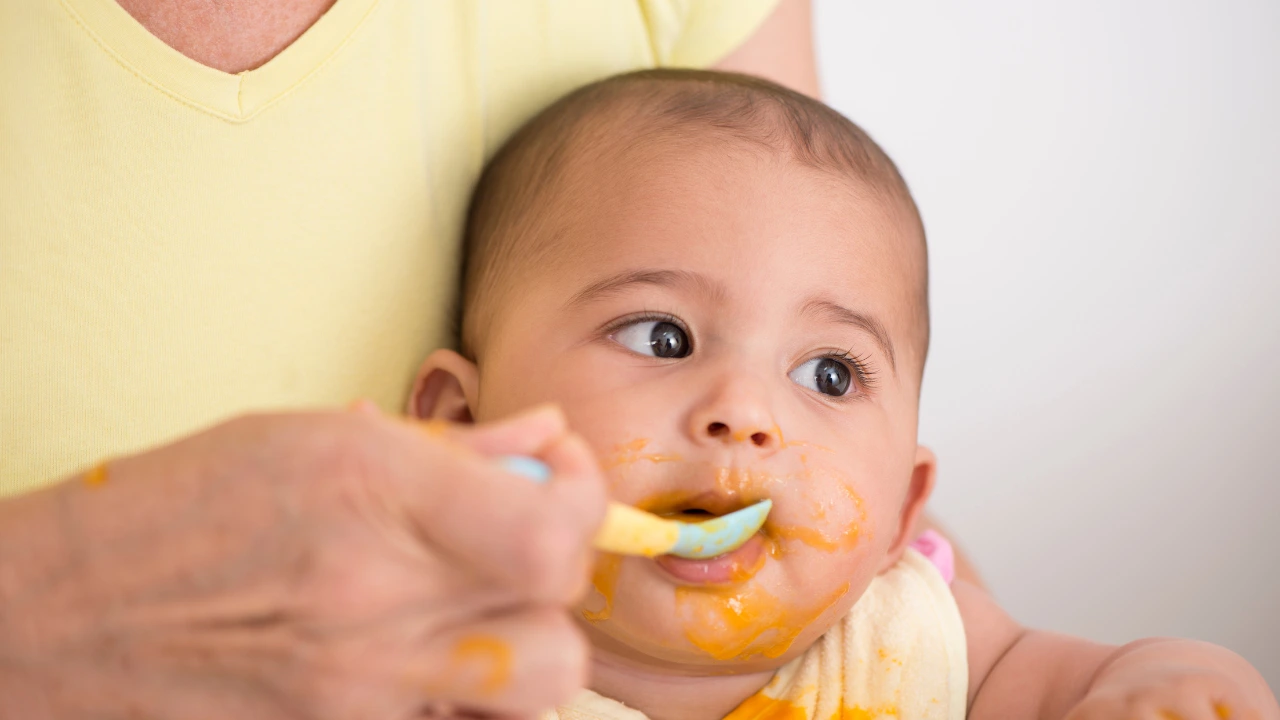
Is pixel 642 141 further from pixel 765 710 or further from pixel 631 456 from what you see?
pixel 765 710

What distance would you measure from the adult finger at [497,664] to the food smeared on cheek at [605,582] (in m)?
0.38

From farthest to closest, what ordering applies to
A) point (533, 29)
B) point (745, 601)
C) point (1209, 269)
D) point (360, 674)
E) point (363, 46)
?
point (1209, 269) → point (533, 29) → point (363, 46) → point (745, 601) → point (360, 674)

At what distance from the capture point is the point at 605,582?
92 centimetres

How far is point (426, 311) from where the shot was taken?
123cm

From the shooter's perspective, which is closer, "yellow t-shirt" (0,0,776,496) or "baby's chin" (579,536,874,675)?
"baby's chin" (579,536,874,675)

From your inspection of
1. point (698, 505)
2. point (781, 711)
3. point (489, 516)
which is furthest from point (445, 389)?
point (489, 516)

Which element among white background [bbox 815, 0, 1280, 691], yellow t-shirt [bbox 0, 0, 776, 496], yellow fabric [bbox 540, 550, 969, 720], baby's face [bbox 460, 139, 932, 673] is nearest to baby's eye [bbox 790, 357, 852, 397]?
baby's face [bbox 460, 139, 932, 673]

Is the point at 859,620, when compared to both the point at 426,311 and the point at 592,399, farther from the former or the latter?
the point at 426,311

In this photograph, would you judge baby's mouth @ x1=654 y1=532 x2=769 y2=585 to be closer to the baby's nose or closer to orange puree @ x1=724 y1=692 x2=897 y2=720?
the baby's nose

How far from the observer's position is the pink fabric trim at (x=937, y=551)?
1256mm

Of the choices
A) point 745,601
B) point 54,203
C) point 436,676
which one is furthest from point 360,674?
point 54,203

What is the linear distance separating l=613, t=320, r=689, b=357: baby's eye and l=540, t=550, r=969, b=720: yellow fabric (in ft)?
1.20

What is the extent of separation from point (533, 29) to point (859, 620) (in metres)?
0.77

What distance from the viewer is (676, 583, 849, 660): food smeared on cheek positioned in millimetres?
907
